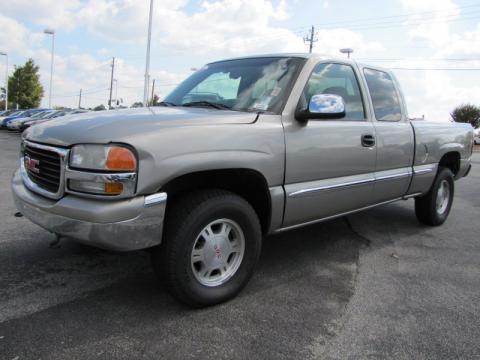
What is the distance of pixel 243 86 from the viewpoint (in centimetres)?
379

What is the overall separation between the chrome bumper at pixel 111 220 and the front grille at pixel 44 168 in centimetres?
16

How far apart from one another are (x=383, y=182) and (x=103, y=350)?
305 cm

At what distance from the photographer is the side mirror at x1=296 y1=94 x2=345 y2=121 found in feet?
11.1

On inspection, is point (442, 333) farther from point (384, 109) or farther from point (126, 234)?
point (384, 109)

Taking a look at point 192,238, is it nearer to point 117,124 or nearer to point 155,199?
point 155,199

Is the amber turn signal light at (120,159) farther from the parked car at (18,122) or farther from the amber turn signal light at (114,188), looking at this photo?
the parked car at (18,122)

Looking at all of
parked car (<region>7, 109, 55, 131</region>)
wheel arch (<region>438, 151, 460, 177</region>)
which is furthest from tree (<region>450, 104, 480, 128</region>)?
wheel arch (<region>438, 151, 460, 177</region>)

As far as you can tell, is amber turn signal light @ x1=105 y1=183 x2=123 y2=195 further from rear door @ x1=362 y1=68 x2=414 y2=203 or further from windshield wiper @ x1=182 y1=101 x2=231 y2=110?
rear door @ x1=362 y1=68 x2=414 y2=203

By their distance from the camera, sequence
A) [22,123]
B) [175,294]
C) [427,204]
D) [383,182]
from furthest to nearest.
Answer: [22,123] < [427,204] < [383,182] < [175,294]

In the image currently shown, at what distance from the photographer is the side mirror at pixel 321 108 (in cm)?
340

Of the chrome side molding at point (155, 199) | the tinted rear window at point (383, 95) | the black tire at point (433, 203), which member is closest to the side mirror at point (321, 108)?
the tinted rear window at point (383, 95)

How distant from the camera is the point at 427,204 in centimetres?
567

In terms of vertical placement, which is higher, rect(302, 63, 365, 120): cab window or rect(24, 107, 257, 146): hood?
rect(302, 63, 365, 120): cab window

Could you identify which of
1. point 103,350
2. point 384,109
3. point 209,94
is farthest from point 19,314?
point 384,109
